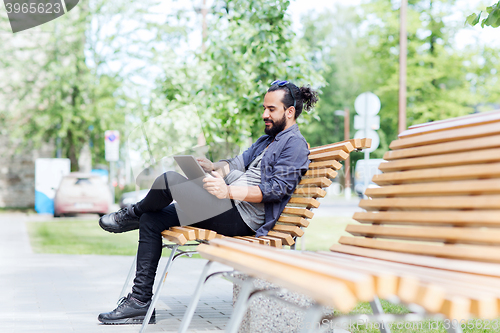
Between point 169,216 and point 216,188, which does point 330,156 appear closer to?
point 216,188

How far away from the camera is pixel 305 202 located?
332 centimetres

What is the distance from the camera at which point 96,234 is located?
38.8 feet

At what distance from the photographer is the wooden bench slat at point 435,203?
2.07 metres

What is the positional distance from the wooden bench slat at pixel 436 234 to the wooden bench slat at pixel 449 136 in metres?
0.42

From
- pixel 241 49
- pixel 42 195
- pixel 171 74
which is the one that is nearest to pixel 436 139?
pixel 241 49

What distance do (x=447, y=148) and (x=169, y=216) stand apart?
1.97m

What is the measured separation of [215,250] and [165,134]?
1922mm

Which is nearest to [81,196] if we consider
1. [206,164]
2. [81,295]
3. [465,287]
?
[81,295]

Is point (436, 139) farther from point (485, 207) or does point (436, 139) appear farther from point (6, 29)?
point (6, 29)

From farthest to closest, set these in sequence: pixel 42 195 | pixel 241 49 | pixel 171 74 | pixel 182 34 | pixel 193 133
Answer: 1. pixel 42 195
2. pixel 182 34
3. pixel 171 74
4. pixel 241 49
5. pixel 193 133

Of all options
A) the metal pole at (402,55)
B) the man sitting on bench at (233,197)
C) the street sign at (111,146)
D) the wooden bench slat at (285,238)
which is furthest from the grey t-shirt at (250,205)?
the street sign at (111,146)

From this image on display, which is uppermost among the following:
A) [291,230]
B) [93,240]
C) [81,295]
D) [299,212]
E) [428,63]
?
[428,63]

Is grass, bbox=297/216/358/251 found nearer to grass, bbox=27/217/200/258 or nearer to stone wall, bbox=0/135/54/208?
grass, bbox=27/217/200/258

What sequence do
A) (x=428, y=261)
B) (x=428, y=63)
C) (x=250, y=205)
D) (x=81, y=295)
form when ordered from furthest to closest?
(x=428, y=63)
(x=81, y=295)
(x=250, y=205)
(x=428, y=261)
